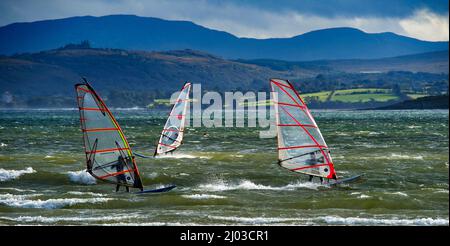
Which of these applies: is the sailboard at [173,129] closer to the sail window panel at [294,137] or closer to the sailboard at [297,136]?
the sailboard at [297,136]

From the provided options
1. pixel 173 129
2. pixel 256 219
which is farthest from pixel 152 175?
pixel 256 219

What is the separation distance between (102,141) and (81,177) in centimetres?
860

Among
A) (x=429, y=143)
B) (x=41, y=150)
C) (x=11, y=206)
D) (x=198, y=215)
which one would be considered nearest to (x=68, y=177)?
(x=11, y=206)

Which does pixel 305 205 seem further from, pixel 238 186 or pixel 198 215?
pixel 238 186

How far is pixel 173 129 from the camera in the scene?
143 feet

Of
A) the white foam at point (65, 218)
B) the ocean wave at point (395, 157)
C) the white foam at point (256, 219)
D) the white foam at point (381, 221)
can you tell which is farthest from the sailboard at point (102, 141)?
the ocean wave at point (395, 157)

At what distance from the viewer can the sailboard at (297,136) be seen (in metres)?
27.2

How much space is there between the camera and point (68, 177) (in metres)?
32.8

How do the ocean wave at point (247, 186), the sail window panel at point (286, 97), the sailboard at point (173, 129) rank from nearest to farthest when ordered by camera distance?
the sail window panel at point (286, 97)
the ocean wave at point (247, 186)
the sailboard at point (173, 129)

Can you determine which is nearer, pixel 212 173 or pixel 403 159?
pixel 212 173

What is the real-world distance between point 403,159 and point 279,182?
42.1 ft

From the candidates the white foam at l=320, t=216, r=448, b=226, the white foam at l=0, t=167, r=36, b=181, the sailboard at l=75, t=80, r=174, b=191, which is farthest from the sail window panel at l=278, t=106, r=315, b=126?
the white foam at l=0, t=167, r=36, b=181

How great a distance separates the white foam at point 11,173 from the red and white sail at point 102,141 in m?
9.60

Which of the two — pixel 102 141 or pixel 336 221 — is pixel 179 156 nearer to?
pixel 102 141
